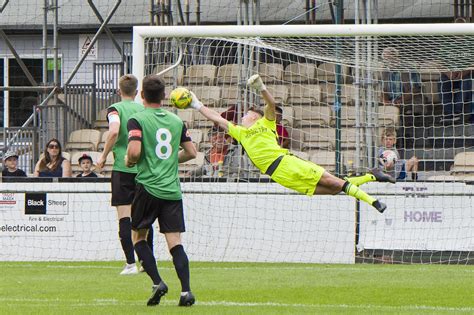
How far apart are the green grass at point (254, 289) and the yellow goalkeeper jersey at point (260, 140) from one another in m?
1.38

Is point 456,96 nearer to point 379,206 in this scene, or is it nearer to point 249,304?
point 379,206

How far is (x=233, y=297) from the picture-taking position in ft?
34.4

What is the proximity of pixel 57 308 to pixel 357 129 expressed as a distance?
27.2 ft

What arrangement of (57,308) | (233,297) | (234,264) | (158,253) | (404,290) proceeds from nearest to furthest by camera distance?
1. (57,308)
2. (233,297)
3. (404,290)
4. (234,264)
5. (158,253)

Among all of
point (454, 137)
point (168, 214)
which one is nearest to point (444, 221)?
point (454, 137)

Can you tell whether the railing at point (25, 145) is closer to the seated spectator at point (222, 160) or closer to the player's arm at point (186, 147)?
the seated spectator at point (222, 160)

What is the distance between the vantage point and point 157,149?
9680 mm

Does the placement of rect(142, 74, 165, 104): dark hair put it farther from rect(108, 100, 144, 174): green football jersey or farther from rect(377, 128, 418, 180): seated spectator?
rect(377, 128, 418, 180): seated spectator

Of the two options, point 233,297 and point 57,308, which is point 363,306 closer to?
point 233,297

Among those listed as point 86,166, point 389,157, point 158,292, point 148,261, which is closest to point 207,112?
point 148,261

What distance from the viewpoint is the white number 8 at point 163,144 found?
9688mm

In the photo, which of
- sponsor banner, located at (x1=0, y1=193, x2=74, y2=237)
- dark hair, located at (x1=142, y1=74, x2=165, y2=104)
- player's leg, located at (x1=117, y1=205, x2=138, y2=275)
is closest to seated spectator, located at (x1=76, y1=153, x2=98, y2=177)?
sponsor banner, located at (x1=0, y1=193, x2=74, y2=237)

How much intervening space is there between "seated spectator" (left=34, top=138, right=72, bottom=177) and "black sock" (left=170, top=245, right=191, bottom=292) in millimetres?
8397

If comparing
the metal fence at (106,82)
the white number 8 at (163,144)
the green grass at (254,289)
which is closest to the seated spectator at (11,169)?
the green grass at (254,289)
